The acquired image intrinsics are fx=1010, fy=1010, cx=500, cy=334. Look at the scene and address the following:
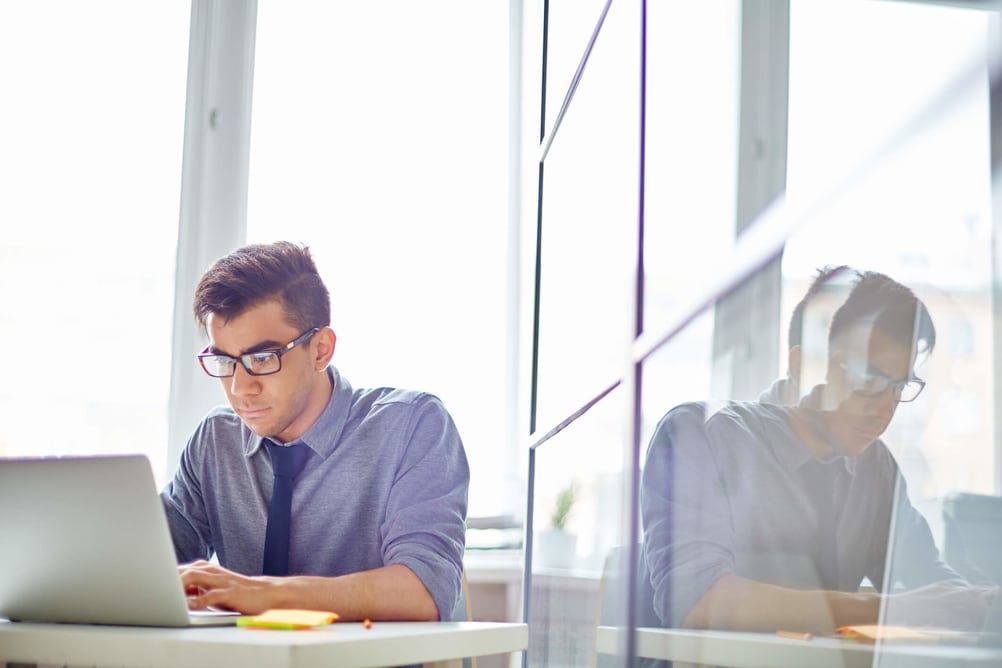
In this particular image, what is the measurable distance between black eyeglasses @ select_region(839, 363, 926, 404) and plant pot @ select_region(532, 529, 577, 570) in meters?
1.08

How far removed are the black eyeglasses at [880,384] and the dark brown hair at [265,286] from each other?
3.88ft

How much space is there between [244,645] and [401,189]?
183 cm

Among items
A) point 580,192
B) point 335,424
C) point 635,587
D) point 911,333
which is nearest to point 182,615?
point 635,587

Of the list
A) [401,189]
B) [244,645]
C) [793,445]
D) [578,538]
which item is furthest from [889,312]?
[401,189]

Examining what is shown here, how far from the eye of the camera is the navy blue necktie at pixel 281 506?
63.4 inches

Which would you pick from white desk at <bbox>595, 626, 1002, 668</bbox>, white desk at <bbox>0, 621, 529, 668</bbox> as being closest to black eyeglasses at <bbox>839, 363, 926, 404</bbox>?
white desk at <bbox>595, 626, 1002, 668</bbox>

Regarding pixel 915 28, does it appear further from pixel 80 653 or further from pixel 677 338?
pixel 80 653

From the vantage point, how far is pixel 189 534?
174 cm

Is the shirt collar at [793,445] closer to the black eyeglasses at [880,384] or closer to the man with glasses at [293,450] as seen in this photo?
the black eyeglasses at [880,384]

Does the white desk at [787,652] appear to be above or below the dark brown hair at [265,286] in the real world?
below

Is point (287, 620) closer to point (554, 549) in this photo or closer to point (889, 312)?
point (889, 312)

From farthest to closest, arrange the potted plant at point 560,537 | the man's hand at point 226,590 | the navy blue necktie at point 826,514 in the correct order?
the potted plant at point 560,537 < the man's hand at point 226,590 < the navy blue necktie at point 826,514

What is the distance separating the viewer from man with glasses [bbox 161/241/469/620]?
162 centimetres

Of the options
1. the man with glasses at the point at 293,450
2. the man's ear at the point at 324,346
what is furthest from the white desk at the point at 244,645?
the man's ear at the point at 324,346
